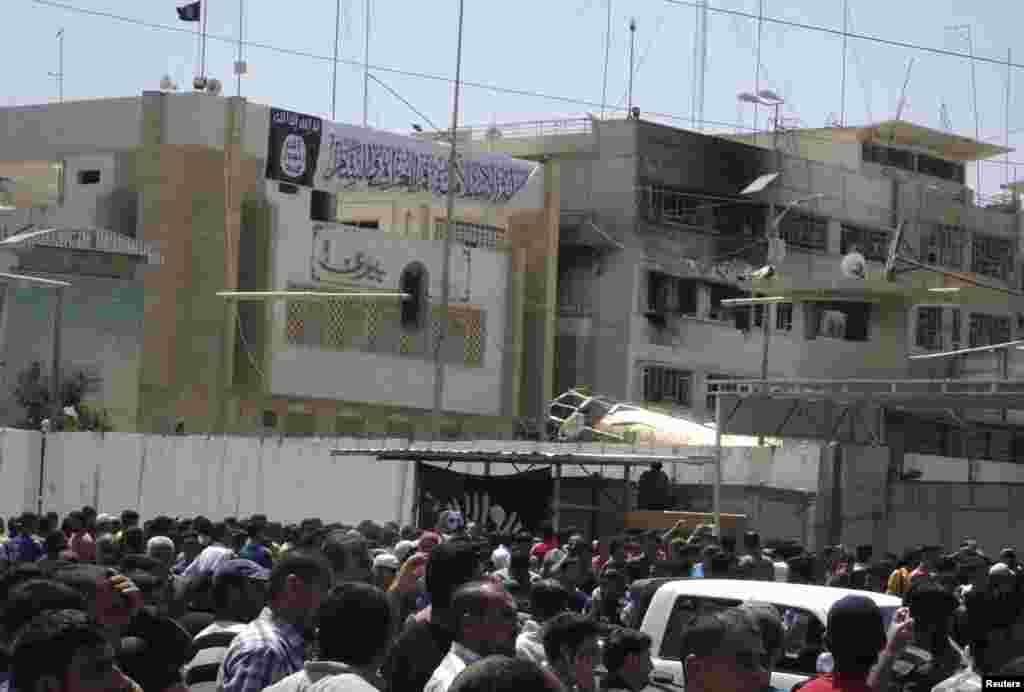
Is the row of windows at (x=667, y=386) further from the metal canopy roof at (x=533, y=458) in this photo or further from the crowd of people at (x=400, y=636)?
the crowd of people at (x=400, y=636)

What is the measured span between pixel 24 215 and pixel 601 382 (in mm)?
19629

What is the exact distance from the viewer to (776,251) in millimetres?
66312

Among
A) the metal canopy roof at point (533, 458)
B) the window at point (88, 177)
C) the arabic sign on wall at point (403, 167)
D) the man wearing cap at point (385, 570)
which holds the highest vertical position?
the arabic sign on wall at point (403, 167)

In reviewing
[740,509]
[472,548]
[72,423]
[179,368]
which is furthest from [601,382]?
[472,548]

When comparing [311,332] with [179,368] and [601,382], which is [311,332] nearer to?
[179,368]

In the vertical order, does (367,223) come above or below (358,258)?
above

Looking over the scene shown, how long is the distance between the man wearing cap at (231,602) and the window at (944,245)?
66.7 metres

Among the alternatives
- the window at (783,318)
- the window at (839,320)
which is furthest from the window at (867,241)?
the window at (839,320)

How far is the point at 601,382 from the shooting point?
64375 millimetres

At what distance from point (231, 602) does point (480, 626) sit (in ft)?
7.18

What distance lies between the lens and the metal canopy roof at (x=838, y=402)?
26.3m

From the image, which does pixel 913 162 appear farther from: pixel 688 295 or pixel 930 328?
pixel 688 295

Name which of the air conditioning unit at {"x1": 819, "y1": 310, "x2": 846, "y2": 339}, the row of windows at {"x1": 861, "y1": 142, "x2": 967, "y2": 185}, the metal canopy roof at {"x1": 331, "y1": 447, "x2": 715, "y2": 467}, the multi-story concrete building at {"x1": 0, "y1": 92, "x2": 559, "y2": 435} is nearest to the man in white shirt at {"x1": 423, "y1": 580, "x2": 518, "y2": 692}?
the metal canopy roof at {"x1": 331, "y1": 447, "x2": 715, "y2": 467}

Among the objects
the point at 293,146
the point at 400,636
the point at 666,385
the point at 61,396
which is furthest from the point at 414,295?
the point at 400,636
